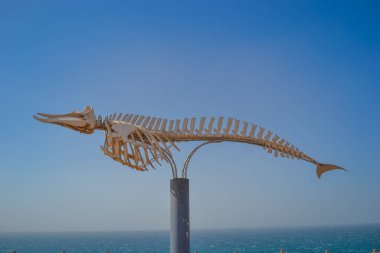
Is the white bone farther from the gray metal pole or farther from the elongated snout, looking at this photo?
the elongated snout

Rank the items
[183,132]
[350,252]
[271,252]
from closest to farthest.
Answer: [183,132] < [350,252] < [271,252]

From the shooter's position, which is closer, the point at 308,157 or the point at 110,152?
the point at 110,152

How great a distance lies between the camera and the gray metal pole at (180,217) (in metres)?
9.48

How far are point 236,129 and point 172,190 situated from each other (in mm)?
2358

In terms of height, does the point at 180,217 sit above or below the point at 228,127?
below

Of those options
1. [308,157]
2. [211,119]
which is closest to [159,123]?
[211,119]

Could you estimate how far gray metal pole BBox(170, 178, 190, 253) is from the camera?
31.1ft

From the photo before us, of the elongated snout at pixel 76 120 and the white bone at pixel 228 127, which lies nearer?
the elongated snout at pixel 76 120

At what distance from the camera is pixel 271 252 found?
65312 mm

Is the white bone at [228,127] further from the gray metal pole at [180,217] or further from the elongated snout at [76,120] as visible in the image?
the elongated snout at [76,120]

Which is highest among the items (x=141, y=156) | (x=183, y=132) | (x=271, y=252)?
(x=183, y=132)

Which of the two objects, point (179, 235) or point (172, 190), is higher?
point (172, 190)

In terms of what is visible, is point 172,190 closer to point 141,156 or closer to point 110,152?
point 141,156

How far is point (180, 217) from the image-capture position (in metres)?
9.53
